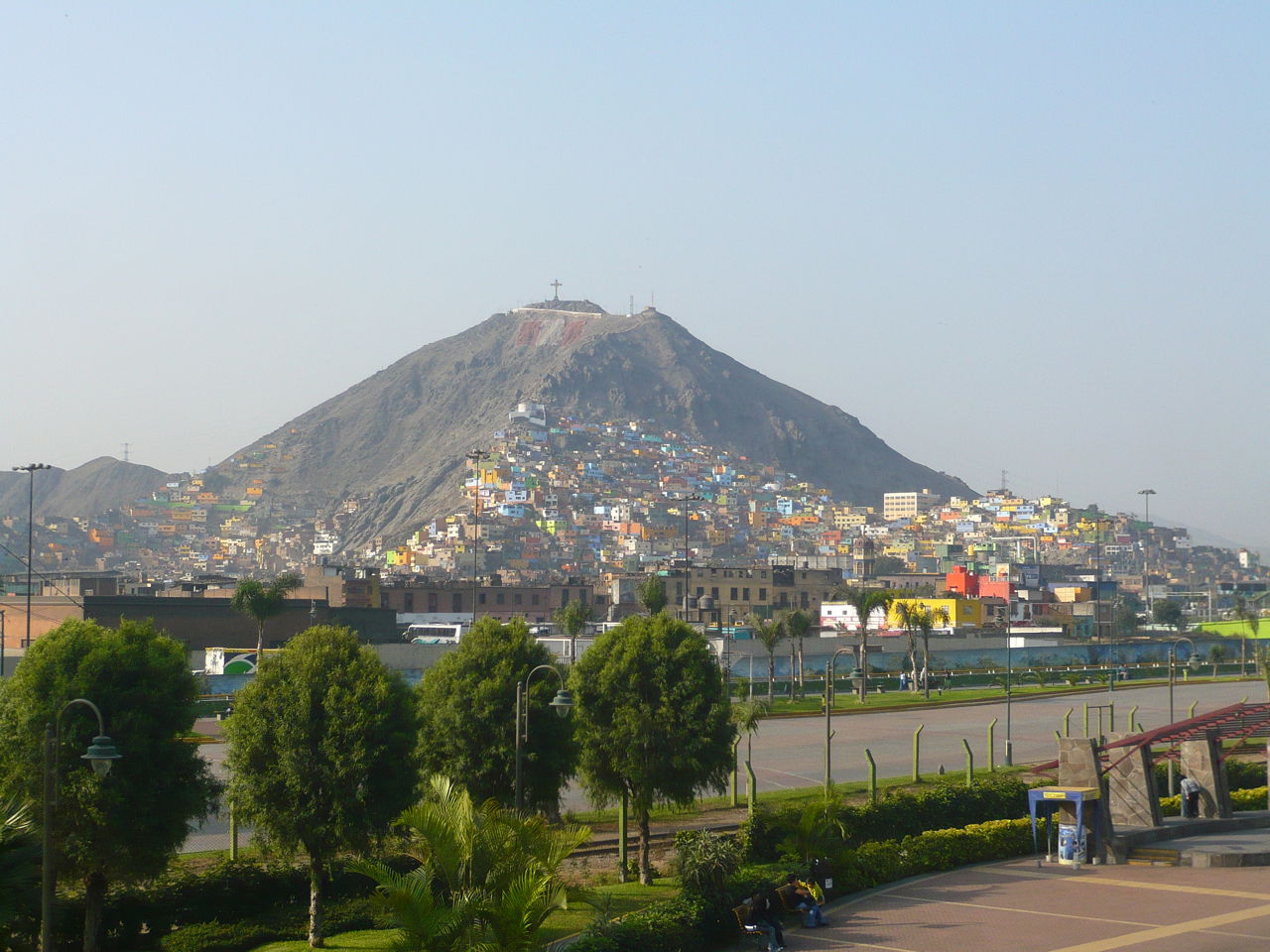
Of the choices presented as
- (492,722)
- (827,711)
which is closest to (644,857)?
(492,722)

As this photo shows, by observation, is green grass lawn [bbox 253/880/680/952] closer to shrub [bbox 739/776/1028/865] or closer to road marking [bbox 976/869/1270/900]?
shrub [bbox 739/776/1028/865]

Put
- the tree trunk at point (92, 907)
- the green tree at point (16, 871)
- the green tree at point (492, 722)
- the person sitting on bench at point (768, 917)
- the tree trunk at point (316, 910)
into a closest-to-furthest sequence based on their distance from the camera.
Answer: the green tree at point (16, 871) < the tree trunk at point (92, 907) < the person sitting on bench at point (768, 917) < the tree trunk at point (316, 910) < the green tree at point (492, 722)

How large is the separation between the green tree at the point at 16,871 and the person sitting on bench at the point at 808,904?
12037mm

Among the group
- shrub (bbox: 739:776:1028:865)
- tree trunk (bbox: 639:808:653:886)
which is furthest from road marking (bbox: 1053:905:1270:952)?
tree trunk (bbox: 639:808:653:886)

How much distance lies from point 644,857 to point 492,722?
3.96 metres

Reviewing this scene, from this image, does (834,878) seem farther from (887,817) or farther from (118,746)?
(118,746)

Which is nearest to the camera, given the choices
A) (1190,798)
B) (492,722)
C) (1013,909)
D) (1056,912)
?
(1056,912)

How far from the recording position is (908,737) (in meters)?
51.6

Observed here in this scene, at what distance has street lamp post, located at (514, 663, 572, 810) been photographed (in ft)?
80.9

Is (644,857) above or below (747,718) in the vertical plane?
below

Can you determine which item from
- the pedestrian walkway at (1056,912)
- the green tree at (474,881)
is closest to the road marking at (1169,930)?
the pedestrian walkway at (1056,912)

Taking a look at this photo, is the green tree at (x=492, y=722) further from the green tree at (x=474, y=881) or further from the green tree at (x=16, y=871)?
the green tree at (x=16, y=871)

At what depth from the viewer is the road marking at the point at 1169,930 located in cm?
2178

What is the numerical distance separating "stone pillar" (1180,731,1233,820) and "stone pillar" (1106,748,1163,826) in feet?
8.27
